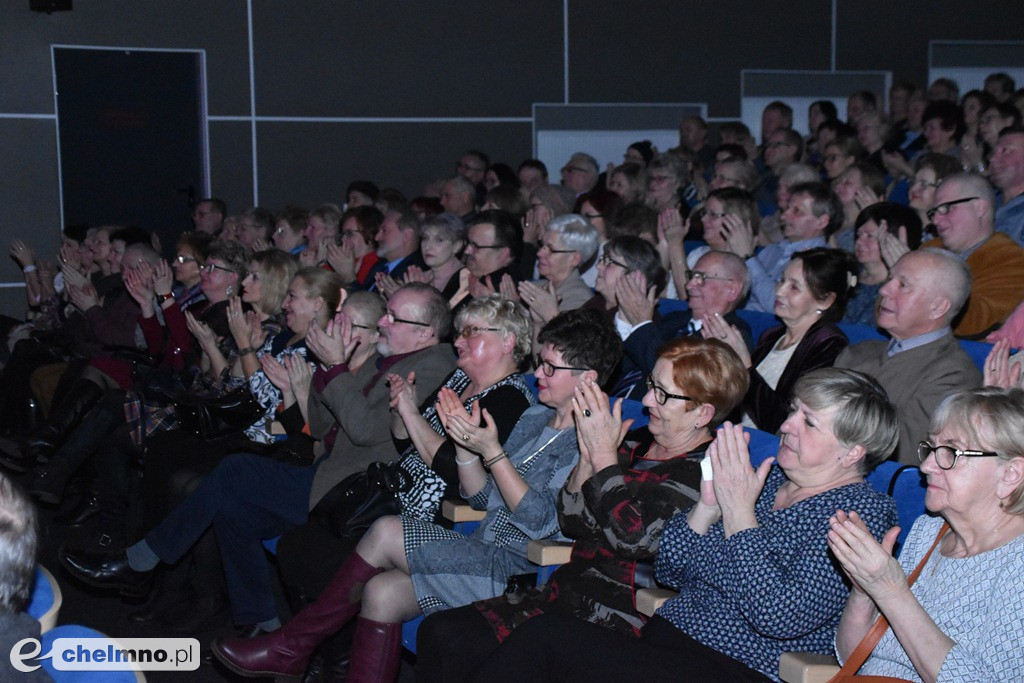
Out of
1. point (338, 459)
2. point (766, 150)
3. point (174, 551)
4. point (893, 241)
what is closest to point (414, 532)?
point (338, 459)

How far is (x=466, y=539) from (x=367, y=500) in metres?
0.45

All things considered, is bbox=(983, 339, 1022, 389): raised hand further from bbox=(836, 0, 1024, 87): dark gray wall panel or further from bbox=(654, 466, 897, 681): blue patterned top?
bbox=(836, 0, 1024, 87): dark gray wall panel

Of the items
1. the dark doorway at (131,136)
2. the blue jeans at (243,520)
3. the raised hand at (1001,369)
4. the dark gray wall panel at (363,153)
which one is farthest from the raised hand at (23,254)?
the raised hand at (1001,369)

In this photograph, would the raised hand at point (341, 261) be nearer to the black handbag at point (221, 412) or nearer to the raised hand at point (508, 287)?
→ the raised hand at point (508, 287)

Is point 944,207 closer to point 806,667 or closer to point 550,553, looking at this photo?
point 550,553

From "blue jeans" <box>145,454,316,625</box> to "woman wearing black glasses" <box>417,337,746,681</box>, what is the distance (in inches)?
40.9

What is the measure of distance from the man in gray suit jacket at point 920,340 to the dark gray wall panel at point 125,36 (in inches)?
250

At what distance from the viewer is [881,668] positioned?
2064 millimetres

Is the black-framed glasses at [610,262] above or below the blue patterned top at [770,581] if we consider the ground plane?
above

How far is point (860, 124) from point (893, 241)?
12.3ft

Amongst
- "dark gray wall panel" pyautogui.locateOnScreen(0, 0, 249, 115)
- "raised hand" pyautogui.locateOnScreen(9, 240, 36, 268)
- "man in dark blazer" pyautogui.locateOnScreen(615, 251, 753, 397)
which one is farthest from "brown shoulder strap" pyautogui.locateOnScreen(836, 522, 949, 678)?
"dark gray wall panel" pyautogui.locateOnScreen(0, 0, 249, 115)

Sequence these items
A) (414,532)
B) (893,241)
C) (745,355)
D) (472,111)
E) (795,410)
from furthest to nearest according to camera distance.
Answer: (472,111) → (893,241) → (745,355) → (414,532) → (795,410)

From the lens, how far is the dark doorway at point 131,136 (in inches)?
314

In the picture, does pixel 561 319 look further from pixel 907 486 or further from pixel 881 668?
pixel 881 668
